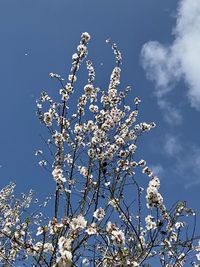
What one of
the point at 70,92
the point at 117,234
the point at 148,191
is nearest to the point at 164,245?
the point at 148,191

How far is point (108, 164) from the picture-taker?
24.3ft

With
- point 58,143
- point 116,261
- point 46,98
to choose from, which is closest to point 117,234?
point 116,261

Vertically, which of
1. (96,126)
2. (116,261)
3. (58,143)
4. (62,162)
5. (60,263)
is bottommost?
(60,263)

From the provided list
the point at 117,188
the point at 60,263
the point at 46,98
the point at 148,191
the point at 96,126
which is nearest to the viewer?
the point at 60,263

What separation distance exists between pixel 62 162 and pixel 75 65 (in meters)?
2.12

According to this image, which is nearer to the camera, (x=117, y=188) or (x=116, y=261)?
(x=116, y=261)

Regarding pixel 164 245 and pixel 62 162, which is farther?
pixel 62 162

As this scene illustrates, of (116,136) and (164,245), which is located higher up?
(116,136)

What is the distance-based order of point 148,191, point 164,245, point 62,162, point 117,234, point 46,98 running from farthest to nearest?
point 46,98 < point 62,162 < point 164,245 < point 148,191 < point 117,234

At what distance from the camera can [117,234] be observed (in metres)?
4.92

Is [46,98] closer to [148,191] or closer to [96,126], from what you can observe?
[96,126]

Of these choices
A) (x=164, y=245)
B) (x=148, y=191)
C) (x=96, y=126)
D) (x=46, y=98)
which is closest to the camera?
(x=148, y=191)

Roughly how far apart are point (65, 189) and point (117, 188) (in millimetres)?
860

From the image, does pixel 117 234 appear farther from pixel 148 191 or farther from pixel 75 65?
pixel 75 65
